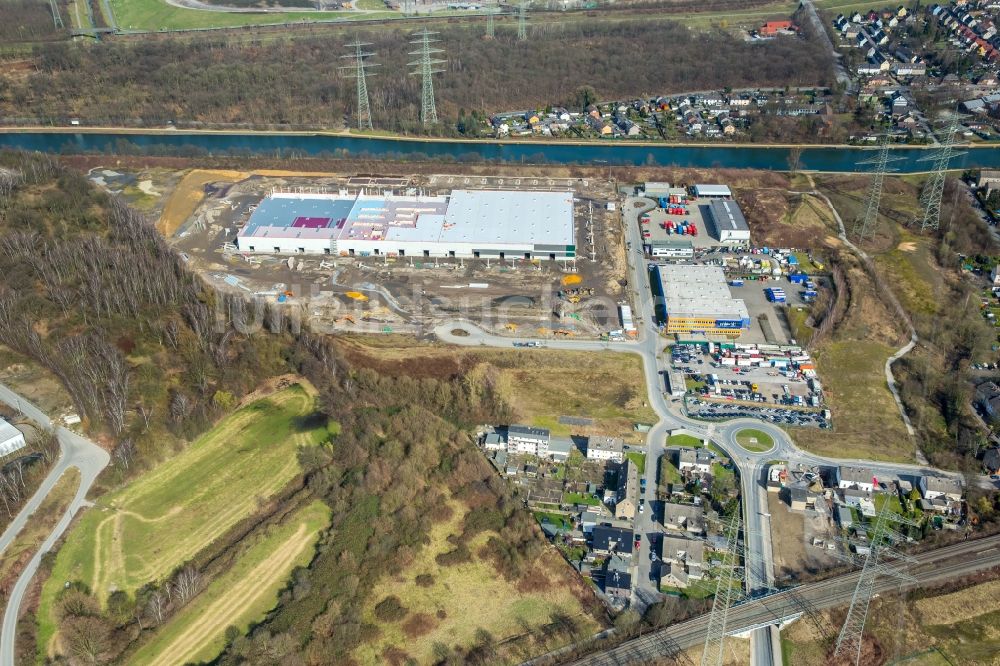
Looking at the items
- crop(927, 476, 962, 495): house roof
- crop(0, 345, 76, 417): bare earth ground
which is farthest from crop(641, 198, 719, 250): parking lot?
crop(0, 345, 76, 417): bare earth ground

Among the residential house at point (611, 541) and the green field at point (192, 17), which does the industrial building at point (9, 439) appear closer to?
the residential house at point (611, 541)

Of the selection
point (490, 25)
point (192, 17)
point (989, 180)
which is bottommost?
point (989, 180)

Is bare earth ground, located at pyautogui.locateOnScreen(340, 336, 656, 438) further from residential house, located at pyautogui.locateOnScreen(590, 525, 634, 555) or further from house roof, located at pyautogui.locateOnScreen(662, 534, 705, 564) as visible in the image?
house roof, located at pyautogui.locateOnScreen(662, 534, 705, 564)

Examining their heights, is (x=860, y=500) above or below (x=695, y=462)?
below

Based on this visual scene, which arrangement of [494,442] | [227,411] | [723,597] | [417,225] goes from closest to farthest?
[723,597] < [494,442] < [227,411] < [417,225]

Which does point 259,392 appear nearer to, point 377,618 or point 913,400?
point 377,618

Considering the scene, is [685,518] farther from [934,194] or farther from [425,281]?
[934,194]

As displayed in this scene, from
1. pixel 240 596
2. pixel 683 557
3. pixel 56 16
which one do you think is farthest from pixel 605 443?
pixel 56 16

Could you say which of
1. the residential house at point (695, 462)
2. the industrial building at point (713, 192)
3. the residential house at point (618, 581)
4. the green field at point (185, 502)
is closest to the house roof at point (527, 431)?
the residential house at point (695, 462)
